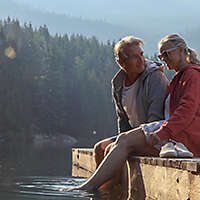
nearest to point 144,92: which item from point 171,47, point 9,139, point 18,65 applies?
point 171,47

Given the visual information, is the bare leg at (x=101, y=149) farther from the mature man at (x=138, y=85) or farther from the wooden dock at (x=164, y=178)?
the wooden dock at (x=164, y=178)

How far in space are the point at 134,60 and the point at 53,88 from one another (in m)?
49.9

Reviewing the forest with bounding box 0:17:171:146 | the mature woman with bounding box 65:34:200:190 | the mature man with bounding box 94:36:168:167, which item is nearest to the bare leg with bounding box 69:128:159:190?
the mature woman with bounding box 65:34:200:190

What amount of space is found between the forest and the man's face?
1236 inches

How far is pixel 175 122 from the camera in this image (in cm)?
300

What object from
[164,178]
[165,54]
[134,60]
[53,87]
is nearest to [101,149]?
[134,60]

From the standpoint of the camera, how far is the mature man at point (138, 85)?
11.8 ft

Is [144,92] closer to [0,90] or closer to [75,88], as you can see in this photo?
[0,90]

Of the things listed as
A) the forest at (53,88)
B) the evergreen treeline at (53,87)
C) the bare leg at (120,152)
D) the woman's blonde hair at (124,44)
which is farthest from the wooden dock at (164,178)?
the evergreen treeline at (53,87)

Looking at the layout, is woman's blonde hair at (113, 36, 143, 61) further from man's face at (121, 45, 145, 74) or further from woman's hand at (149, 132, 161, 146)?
woman's hand at (149, 132, 161, 146)

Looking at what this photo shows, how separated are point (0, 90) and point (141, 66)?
39.1 meters

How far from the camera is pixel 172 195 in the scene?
7.94ft

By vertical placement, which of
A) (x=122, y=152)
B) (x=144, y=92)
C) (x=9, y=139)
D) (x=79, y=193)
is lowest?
(x=9, y=139)

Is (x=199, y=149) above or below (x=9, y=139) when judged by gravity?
above
